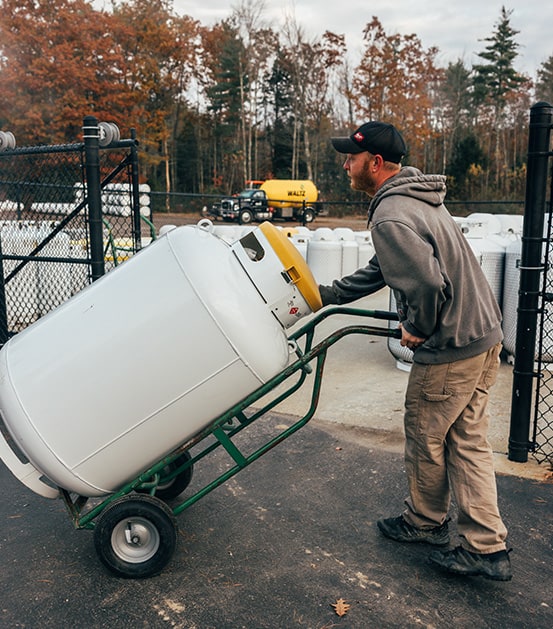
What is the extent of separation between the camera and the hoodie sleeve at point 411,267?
2.64 m

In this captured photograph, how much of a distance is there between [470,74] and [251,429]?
52.4m

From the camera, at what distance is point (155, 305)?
9.10ft

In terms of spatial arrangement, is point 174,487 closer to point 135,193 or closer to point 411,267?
point 411,267

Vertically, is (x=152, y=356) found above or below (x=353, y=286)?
below

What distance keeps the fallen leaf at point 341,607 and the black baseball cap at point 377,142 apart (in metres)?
1.95

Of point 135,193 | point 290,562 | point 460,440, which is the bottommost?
point 290,562

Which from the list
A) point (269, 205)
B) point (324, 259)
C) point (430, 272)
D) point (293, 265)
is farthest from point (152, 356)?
point (269, 205)

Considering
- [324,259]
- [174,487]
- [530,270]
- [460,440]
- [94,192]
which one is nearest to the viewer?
[460,440]

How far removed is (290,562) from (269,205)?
30180 mm

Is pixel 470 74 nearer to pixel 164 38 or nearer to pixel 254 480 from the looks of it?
pixel 164 38

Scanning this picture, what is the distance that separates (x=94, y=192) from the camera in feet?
15.4

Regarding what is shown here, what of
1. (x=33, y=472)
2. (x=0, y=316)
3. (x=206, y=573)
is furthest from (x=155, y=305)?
(x=0, y=316)

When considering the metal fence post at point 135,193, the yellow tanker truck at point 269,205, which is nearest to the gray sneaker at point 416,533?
the metal fence post at point 135,193

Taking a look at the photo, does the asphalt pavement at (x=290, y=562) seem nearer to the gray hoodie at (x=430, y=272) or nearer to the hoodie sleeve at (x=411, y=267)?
the gray hoodie at (x=430, y=272)
